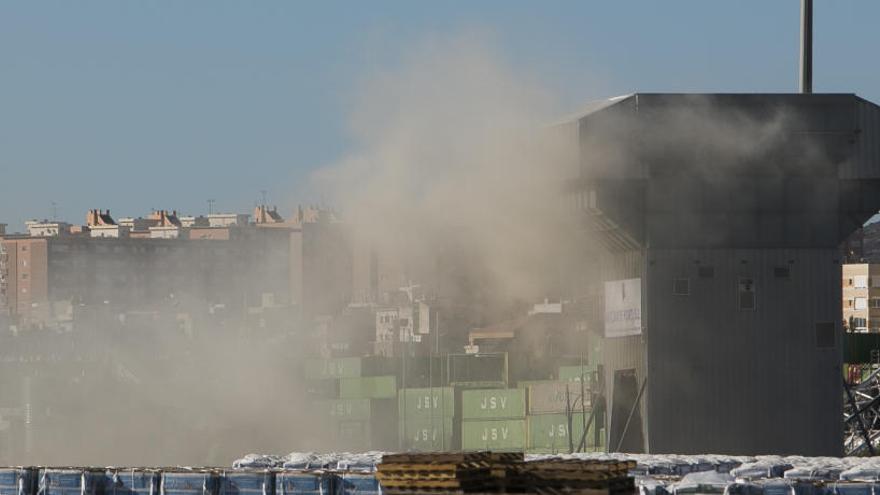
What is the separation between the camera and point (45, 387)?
415 feet

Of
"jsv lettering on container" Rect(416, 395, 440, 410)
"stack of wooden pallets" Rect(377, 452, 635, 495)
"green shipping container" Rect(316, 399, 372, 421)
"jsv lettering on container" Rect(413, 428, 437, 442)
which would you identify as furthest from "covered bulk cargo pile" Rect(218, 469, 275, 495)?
"green shipping container" Rect(316, 399, 372, 421)

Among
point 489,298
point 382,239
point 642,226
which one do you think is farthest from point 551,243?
point 489,298

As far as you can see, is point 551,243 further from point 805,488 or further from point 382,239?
point 805,488

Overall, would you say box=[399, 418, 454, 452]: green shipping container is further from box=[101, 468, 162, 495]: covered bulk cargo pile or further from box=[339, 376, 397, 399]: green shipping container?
box=[101, 468, 162, 495]: covered bulk cargo pile

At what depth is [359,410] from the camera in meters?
103

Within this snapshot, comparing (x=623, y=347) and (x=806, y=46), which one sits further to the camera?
(x=623, y=347)

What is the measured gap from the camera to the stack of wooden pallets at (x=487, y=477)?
26.3m

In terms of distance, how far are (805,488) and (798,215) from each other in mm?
20566

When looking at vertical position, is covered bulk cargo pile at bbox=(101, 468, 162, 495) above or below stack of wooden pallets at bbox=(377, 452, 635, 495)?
below

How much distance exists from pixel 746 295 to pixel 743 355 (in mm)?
1756

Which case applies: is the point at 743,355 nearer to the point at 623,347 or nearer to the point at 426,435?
the point at 623,347

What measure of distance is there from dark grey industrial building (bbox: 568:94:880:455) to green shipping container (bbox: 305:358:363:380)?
61.4 metres

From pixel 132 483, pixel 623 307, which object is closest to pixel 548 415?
pixel 623 307

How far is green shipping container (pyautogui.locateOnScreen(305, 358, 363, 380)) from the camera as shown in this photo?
116625 mm
